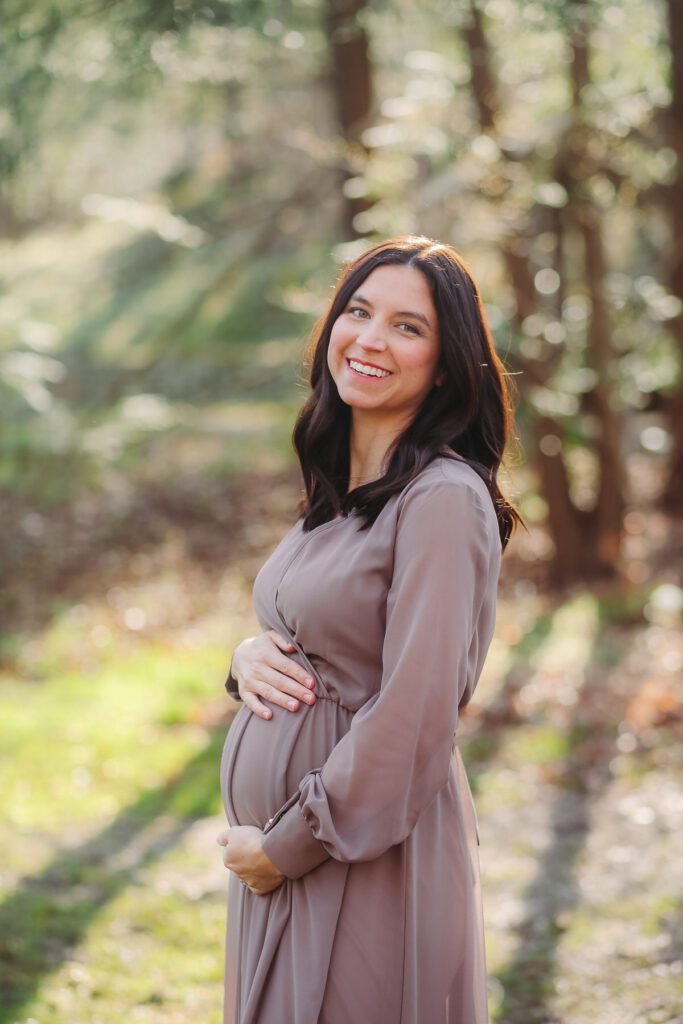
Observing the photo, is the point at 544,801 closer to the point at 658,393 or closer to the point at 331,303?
the point at 331,303

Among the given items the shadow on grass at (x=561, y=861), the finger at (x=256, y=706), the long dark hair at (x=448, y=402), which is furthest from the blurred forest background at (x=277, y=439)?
the finger at (x=256, y=706)

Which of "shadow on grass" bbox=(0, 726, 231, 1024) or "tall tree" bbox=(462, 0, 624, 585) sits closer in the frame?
"shadow on grass" bbox=(0, 726, 231, 1024)

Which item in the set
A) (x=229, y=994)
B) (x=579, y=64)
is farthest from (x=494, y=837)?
(x=579, y=64)

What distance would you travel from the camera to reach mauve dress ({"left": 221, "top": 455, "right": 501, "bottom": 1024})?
211cm

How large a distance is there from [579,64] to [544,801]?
6230mm

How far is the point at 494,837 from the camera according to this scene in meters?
5.91

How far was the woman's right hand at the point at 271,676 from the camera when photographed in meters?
2.39

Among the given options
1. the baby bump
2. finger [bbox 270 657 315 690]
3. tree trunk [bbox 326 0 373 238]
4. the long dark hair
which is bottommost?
the baby bump

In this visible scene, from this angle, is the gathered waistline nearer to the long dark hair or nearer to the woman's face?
the long dark hair

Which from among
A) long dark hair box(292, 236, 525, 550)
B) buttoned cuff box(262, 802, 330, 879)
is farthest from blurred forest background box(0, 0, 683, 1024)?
buttoned cuff box(262, 802, 330, 879)

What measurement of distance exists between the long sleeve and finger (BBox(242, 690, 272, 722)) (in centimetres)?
29

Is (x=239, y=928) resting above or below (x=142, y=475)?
below

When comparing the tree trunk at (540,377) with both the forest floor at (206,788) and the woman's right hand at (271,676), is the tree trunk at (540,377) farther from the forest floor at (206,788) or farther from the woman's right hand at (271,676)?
the woman's right hand at (271,676)

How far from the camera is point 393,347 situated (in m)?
2.38
